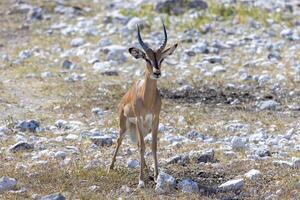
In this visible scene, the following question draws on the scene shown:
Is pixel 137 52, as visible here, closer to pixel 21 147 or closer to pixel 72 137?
pixel 21 147

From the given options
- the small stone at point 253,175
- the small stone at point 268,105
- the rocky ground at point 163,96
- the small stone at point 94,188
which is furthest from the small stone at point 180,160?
the small stone at point 268,105

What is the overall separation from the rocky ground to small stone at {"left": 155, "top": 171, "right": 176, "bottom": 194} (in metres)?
0.01

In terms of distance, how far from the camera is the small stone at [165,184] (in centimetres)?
1011

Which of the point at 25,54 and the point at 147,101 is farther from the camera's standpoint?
the point at 25,54

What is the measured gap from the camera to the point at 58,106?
14.5m

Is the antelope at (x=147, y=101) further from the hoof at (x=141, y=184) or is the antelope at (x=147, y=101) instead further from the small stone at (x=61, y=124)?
the small stone at (x=61, y=124)

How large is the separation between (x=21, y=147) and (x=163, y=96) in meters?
3.98

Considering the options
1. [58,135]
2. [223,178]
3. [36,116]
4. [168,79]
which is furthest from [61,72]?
[223,178]

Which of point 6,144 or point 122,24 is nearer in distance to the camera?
point 6,144

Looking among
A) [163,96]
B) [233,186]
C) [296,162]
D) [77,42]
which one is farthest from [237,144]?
[77,42]

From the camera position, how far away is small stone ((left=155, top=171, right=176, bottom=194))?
33.2 feet

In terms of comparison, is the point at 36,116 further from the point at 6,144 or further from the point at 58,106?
the point at 6,144

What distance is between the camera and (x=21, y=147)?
11.8 metres

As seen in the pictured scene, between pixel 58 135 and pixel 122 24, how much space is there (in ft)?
27.2
